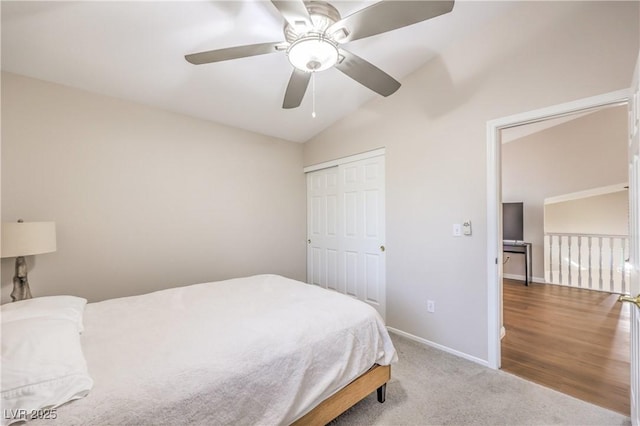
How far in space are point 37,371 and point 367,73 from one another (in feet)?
6.88

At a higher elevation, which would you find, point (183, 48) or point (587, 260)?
point (183, 48)

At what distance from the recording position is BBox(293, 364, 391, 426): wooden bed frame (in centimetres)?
142

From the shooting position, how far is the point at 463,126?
244 cm

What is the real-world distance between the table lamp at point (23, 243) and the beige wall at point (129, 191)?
187 mm

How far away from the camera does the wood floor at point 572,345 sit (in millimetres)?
1995

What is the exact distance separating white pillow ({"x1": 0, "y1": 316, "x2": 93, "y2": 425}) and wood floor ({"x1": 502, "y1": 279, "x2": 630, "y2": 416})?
2793 mm

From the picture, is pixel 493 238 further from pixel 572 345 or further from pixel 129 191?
pixel 129 191

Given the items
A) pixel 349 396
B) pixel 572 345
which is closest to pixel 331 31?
pixel 349 396

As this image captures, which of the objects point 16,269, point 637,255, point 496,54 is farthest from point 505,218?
point 16,269

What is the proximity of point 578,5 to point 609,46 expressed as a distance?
0.37 meters

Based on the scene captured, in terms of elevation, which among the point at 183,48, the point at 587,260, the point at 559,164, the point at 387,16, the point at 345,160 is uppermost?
the point at 183,48

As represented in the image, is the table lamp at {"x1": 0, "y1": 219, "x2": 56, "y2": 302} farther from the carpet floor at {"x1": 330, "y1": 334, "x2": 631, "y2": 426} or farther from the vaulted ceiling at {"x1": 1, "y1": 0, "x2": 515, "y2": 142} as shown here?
the carpet floor at {"x1": 330, "y1": 334, "x2": 631, "y2": 426}

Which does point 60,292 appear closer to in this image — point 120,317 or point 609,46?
point 120,317

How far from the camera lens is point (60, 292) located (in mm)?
2316
